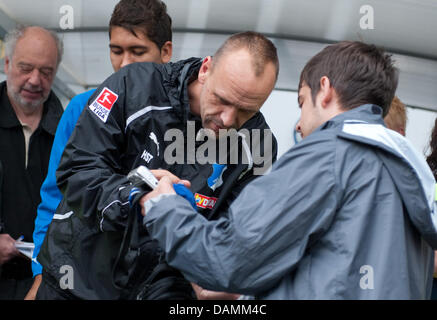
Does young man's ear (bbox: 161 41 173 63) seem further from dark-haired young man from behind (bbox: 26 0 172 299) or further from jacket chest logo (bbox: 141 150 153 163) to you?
jacket chest logo (bbox: 141 150 153 163)

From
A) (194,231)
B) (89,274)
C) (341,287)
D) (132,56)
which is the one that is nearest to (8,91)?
(132,56)

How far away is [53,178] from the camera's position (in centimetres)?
218

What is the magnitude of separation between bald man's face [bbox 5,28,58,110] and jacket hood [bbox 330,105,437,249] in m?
2.07

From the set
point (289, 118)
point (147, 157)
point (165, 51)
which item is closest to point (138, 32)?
point (165, 51)

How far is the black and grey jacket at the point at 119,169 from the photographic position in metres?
1.66

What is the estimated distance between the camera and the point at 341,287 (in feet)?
4.08

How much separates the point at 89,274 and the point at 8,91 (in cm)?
160

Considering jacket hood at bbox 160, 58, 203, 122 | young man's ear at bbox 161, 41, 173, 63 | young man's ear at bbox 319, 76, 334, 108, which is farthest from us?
young man's ear at bbox 161, 41, 173, 63

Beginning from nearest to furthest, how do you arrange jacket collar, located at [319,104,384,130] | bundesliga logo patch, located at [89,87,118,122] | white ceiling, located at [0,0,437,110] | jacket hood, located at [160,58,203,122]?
jacket collar, located at [319,104,384,130] < bundesliga logo patch, located at [89,87,118,122] < jacket hood, located at [160,58,203,122] < white ceiling, located at [0,0,437,110]

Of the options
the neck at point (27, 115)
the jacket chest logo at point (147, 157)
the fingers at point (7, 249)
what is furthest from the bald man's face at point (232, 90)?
the neck at point (27, 115)

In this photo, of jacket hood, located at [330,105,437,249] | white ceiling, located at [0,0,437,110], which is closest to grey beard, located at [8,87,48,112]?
white ceiling, located at [0,0,437,110]

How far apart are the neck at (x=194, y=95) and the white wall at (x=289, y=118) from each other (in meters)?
3.08

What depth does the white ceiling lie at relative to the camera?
143 inches
